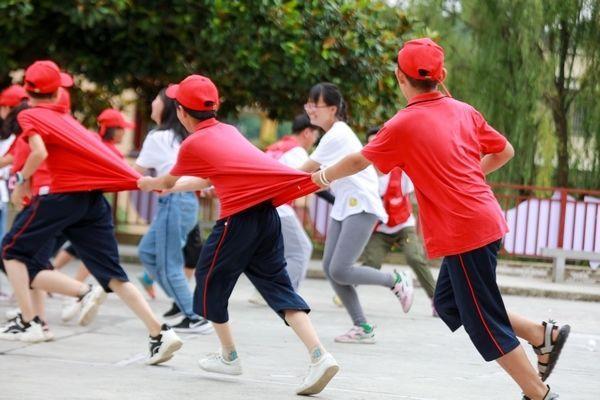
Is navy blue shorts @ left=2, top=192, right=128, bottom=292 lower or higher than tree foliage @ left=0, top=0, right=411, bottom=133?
lower

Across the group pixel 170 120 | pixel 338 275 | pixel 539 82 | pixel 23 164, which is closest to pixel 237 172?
pixel 23 164

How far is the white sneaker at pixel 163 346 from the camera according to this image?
6824 mm

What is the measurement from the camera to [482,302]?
208 inches

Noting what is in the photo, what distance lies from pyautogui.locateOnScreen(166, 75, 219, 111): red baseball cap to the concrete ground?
4.92 ft

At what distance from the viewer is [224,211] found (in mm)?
6246

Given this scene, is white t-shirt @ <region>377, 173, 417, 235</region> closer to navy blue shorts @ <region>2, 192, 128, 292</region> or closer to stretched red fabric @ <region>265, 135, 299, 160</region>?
stretched red fabric @ <region>265, 135, 299, 160</region>

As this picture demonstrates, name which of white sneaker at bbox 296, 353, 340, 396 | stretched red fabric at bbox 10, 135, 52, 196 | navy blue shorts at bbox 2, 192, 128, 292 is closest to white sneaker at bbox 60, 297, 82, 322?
navy blue shorts at bbox 2, 192, 128, 292

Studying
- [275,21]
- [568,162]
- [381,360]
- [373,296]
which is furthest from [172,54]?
[381,360]

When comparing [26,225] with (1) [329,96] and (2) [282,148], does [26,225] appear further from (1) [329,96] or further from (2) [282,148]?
(2) [282,148]

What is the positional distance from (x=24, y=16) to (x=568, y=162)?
8.45m

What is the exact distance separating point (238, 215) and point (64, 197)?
5.29 feet

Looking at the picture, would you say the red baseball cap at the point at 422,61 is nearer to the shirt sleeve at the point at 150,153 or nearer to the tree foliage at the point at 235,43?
the shirt sleeve at the point at 150,153

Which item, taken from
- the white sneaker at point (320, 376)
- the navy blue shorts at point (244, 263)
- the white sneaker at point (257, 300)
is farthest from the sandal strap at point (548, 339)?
the white sneaker at point (257, 300)

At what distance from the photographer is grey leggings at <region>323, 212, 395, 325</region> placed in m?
8.09
